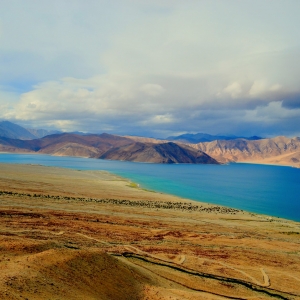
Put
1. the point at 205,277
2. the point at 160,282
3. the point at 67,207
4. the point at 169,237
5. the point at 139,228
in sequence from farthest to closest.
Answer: the point at 67,207
the point at 139,228
the point at 169,237
the point at 205,277
the point at 160,282

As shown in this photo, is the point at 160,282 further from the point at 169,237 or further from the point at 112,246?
the point at 169,237

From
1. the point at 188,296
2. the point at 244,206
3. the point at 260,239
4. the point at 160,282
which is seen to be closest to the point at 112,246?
the point at 160,282

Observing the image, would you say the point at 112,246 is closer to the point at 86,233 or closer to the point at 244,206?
the point at 86,233

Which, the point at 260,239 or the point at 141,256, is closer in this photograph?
the point at 141,256

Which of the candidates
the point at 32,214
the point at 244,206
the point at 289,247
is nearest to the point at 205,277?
the point at 289,247

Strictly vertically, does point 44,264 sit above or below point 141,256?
above

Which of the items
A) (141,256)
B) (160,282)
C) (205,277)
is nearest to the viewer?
A: (160,282)
